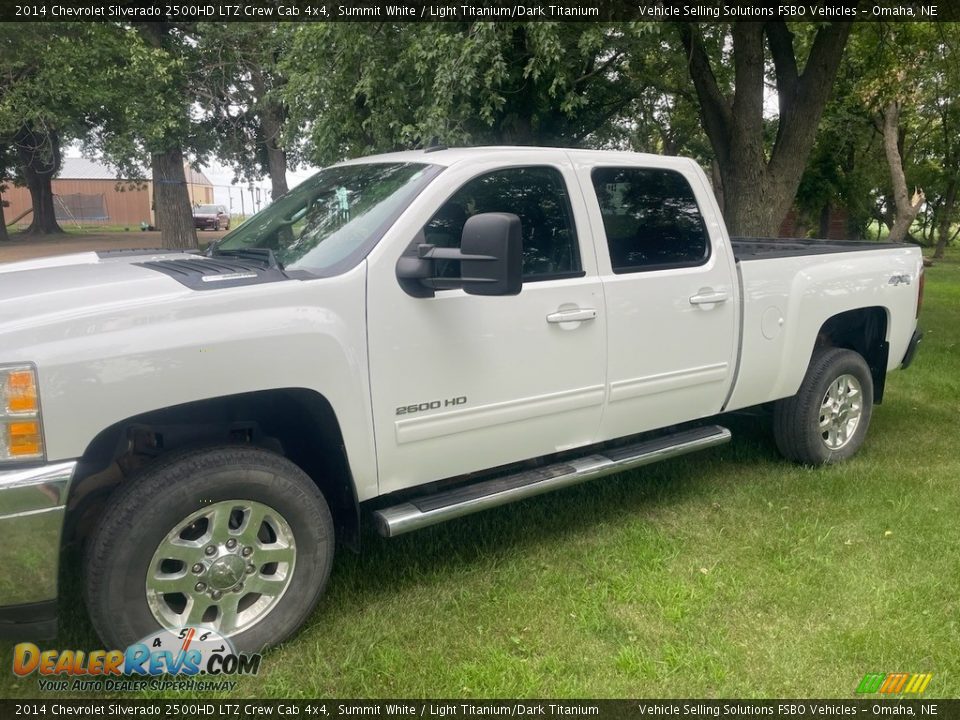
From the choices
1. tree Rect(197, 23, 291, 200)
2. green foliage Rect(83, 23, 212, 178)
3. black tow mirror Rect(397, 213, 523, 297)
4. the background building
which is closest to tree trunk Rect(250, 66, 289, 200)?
tree Rect(197, 23, 291, 200)

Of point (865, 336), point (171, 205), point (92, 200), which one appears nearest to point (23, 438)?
point (865, 336)

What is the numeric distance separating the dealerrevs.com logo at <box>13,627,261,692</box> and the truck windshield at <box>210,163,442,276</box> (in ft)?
4.81

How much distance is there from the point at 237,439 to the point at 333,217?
3.50 ft

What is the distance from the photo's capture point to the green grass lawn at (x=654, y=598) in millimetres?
3057

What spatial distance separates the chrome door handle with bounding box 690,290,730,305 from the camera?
4.22 meters

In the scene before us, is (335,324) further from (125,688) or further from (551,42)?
(551,42)

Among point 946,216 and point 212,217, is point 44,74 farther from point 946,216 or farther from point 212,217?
point 946,216

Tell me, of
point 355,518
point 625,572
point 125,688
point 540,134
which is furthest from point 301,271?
point 540,134

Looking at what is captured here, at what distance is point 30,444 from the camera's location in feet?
8.33

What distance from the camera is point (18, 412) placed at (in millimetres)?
2510

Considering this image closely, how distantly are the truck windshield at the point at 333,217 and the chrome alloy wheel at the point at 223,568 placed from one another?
1.00 metres

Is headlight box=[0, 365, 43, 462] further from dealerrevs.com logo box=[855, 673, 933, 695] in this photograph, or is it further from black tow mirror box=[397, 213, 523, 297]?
dealerrevs.com logo box=[855, 673, 933, 695]

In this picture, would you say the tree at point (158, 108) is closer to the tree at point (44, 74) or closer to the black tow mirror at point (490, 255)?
the tree at point (44, 74)

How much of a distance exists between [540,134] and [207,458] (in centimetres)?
939
